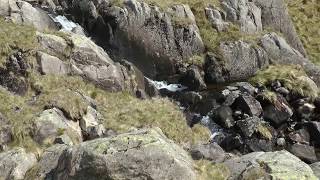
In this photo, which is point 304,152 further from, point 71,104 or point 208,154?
point 71,104

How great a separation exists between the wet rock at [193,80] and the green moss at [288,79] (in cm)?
428

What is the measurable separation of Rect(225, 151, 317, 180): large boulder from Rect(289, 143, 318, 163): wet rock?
44.7 ft

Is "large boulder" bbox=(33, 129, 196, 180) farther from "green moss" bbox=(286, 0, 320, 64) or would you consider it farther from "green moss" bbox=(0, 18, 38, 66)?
"green moss" bbox=(286, 0, 320, 64)

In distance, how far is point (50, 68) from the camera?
2916 cm

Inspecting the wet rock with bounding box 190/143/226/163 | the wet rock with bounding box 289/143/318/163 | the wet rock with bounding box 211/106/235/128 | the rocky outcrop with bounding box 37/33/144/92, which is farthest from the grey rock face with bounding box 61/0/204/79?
the wet rock with bounding box 190/143/226/163

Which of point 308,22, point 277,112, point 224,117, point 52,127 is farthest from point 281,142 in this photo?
point 308,22

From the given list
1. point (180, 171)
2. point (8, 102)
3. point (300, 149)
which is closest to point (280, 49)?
point (300, 149)

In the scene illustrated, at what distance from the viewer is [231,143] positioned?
30.2m

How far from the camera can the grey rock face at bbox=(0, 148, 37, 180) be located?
17625 millimetres

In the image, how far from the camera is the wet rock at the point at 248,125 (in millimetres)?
31562

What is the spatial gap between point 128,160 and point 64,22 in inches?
937

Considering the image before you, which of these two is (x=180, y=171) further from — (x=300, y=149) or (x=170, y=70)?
(x=170, y=70)

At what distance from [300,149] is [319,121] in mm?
5053

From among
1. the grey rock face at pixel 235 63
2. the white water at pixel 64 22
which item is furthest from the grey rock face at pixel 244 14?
the white water at pixel 64 22
